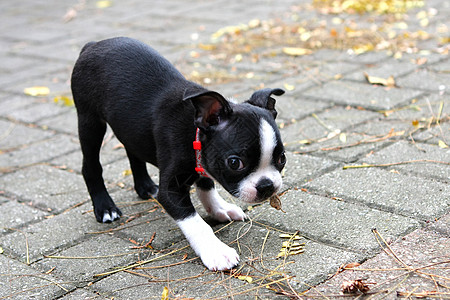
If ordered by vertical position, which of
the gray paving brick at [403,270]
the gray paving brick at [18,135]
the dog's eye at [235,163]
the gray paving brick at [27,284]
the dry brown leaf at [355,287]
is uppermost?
the dog's eye at [235,163]

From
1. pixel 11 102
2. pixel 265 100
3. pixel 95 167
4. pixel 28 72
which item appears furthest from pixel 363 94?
pixel 28 72

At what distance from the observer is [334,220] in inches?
118

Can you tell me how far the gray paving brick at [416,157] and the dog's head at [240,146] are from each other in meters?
1.14

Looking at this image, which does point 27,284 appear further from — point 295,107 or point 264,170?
point 295,107

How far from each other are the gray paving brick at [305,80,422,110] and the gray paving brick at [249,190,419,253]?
1552 millimetres

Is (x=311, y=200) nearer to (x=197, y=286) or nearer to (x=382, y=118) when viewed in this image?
(x=197, y=286)

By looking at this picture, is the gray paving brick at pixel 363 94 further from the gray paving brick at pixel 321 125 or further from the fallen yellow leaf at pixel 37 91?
the fallen yellow leaf at pixel 37 91

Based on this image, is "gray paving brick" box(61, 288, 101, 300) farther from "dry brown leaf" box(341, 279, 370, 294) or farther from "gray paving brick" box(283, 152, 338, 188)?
"gray paving brick" box(283, 152, 338, 188)

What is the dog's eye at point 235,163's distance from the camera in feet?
8.46

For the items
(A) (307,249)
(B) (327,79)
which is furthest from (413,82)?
(A) (307,249)

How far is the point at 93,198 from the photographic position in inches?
135

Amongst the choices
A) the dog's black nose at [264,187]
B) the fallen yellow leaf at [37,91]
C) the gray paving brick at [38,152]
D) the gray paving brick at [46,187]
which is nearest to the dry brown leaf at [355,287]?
the dog's black nose at [264,187]

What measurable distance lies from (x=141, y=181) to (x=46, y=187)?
0.71 m

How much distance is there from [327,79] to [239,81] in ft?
2.57
